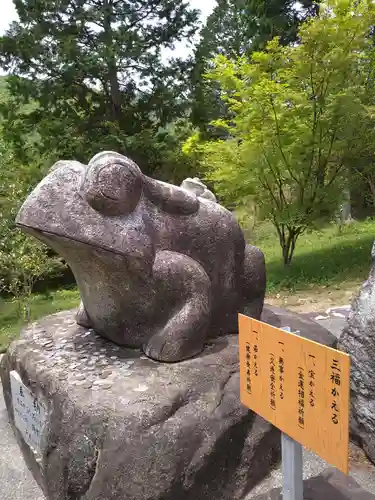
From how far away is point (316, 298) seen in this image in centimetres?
790

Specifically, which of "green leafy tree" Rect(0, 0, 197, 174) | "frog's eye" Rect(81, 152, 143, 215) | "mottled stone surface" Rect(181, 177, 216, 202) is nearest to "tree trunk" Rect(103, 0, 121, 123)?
"green leafy tree" Rect(0, 0, 197, 174)

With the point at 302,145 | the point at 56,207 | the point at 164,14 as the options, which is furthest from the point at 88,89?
the point at 56,207

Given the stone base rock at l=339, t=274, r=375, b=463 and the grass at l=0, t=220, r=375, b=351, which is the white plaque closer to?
the stone base rock at l=339, t=274, r=375, b=463

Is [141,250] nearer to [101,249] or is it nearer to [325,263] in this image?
[101,249]

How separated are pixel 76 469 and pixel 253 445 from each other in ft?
3.30

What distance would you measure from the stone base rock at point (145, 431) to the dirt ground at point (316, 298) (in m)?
4.54

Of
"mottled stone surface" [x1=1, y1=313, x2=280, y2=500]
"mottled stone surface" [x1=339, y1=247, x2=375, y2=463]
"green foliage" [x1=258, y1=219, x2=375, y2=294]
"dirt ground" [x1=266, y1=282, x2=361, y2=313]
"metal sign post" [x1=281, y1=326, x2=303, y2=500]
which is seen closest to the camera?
"metal sign post" [x1=281, y1=326, x2=303, y2=500]

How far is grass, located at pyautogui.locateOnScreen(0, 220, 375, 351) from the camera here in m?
8.51

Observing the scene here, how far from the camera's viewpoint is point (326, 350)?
1.62 metres

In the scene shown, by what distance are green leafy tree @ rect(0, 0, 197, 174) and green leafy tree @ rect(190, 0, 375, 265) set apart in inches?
111

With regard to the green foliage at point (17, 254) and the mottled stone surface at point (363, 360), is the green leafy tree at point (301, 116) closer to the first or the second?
the green foliage at point (17, 254)

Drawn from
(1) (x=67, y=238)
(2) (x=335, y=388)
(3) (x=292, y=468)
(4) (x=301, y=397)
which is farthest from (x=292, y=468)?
(1) (x=67, y=238)

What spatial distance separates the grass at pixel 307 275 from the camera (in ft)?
27.9

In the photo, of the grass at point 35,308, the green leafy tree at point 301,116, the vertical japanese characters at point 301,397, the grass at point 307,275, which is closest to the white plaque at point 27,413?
the vertical japanese characters at point 301,397
